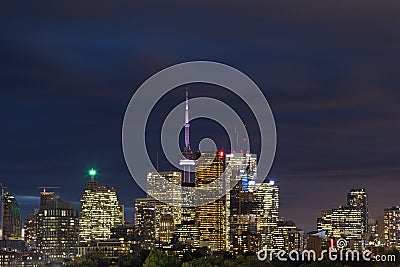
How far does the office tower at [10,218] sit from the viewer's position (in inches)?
7141

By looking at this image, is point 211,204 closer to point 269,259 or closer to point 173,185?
point 173,185

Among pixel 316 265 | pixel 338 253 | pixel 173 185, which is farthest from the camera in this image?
pixel 173 185

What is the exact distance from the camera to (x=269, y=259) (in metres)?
69.9

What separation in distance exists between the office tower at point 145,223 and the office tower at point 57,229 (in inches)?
416

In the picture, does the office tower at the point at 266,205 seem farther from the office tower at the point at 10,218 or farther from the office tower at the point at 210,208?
the office tower at the point at 10,218

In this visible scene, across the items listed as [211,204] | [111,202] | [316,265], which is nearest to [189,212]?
[211,204]

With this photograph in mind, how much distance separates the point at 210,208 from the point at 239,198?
6.44 metres

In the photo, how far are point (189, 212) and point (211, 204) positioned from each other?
144 inches

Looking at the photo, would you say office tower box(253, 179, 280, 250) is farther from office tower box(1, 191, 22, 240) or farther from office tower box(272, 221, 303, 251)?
office tower box(1, 191, 22, 240)

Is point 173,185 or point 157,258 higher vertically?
point 173,185

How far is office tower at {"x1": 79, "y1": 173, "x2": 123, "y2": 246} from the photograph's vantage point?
17050 centimetres

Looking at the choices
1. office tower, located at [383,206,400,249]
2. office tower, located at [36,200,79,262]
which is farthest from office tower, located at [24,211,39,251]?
office tower, located at [383,206,400,249]

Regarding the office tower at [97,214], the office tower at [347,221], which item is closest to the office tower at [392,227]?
the office tower at [347,221]

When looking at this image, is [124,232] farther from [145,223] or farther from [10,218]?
[10,218]
